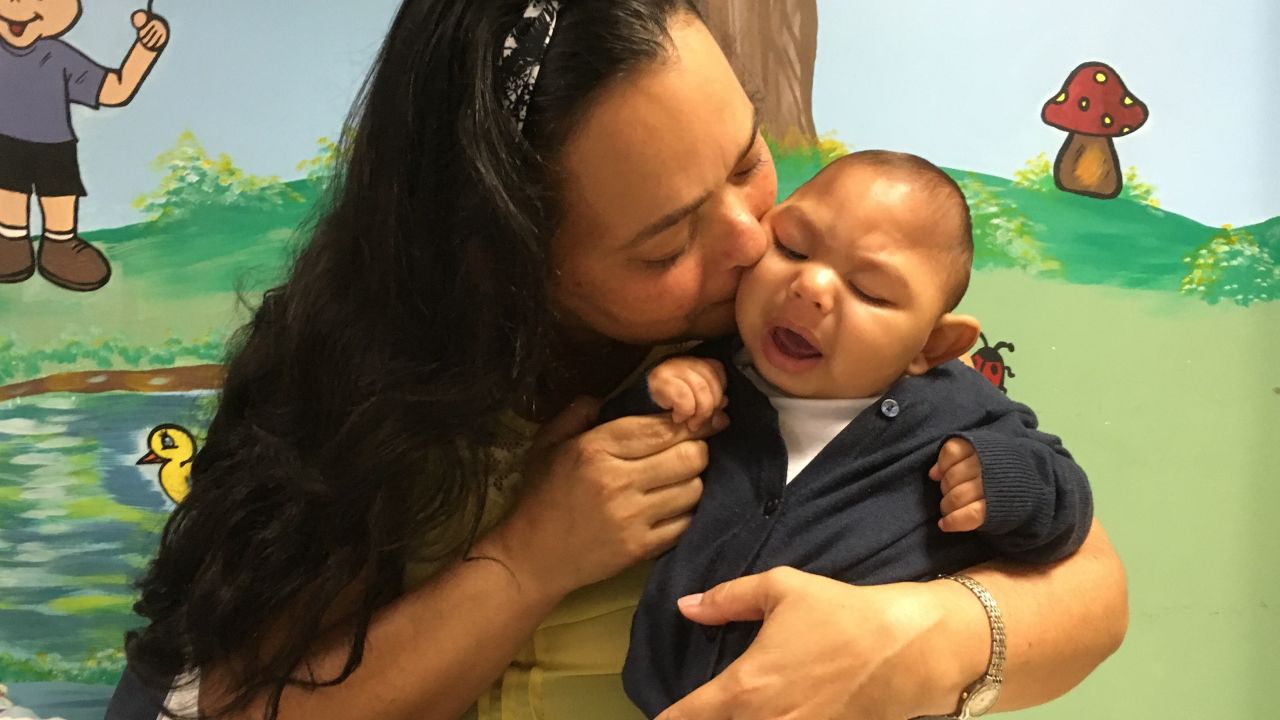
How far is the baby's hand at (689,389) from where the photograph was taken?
1027mm

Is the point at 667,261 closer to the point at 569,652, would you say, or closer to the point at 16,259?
the point at 569,652

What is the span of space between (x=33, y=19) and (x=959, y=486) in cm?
154

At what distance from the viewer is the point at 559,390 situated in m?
1.25

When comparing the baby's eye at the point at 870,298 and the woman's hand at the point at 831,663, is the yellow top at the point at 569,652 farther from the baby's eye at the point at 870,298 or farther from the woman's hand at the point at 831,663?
the baby's eye at the point at 870,298

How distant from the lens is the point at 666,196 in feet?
3.18

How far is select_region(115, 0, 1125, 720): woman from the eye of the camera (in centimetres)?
95

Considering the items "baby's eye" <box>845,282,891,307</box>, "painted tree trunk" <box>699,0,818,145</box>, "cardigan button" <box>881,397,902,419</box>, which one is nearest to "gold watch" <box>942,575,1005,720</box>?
"cardigan button" <box>881,397,902,419</box>

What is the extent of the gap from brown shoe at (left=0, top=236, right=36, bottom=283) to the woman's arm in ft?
3.99

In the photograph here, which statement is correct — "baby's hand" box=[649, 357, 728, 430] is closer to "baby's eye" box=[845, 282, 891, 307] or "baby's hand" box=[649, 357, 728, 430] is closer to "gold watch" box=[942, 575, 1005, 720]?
"baby's eye" box=[845, 282, 891, 307]

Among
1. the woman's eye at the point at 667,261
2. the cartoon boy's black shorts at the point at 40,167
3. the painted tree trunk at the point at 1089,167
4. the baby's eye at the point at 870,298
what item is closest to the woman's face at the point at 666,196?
the woman's eye at the point at 667,261

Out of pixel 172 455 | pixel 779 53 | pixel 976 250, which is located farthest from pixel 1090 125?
pixel 172 455

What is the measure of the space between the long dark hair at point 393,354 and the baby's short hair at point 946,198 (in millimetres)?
278

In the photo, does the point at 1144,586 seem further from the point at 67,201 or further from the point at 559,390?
the point at 67,201

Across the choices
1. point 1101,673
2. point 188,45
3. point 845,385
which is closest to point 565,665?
point 845,385
